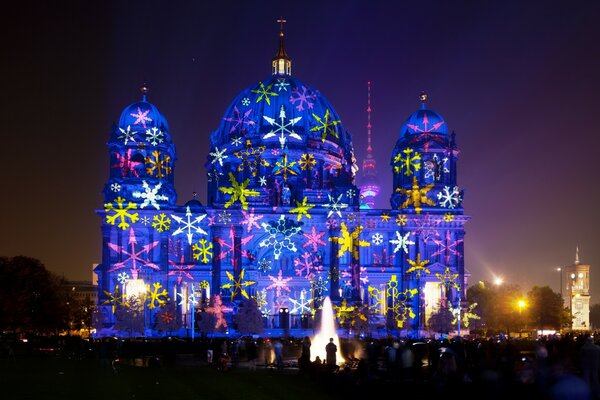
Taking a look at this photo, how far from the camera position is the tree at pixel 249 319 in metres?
103

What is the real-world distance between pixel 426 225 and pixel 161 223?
3045 cm

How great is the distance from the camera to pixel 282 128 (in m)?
128

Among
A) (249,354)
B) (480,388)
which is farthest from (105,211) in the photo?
(480,388)

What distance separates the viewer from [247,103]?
13250 cm

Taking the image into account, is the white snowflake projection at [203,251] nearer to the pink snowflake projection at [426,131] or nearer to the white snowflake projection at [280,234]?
the white snowflake projection at [280,234]

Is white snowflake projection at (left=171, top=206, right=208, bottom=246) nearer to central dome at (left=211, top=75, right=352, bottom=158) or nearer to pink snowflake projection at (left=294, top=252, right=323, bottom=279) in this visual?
pink snowflake projection at (left=294, top=252, right=323, bottom=279)

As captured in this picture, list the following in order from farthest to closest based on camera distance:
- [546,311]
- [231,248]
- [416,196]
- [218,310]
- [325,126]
Answer: 1. [546,311]
2. [325,126]
3. [416,196]
4. [231,248]
5. [218,310]

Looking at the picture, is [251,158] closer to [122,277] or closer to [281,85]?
[281,85]

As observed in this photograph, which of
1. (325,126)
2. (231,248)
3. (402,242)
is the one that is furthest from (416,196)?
(231,248)

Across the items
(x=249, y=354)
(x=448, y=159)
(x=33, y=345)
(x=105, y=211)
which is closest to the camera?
(x=249, y=354)

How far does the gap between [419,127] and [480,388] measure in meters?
95.7

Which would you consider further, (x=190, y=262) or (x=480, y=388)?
(x=190, y=262)

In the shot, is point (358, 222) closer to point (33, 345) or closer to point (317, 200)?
point (317, 200)

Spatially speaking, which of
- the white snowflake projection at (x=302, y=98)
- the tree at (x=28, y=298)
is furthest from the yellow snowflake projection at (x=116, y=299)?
the white snowflake projection at (x=302, y=98)
